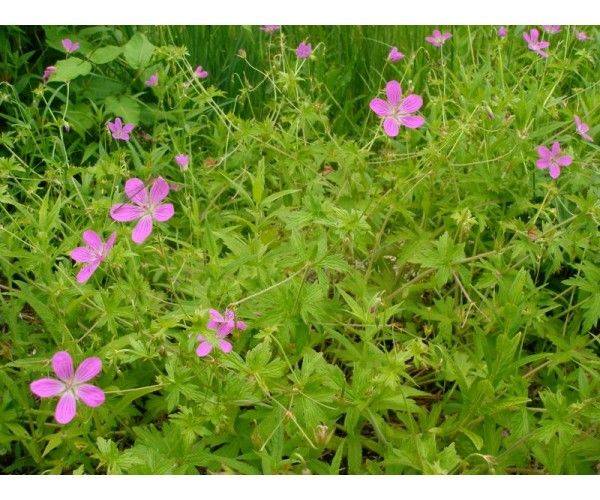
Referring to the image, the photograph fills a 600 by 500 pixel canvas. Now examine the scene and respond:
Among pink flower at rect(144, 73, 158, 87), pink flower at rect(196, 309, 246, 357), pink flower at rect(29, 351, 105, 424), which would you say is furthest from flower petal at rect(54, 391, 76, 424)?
pink flower at rect(144, 73, 158, 87)

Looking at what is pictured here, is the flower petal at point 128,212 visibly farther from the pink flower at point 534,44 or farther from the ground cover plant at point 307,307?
the pink flower at point 534,44

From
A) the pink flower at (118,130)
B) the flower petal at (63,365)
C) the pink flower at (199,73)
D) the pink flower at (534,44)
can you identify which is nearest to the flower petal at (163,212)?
the flower petal at (63,365)

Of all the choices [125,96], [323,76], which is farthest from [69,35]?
[323,76]

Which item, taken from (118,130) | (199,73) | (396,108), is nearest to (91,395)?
(396,108)

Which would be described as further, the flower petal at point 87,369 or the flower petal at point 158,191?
the flower petal at point 158,191

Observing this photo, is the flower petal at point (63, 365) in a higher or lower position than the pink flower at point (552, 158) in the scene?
lower

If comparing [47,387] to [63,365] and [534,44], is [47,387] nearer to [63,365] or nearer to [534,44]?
[63,365]

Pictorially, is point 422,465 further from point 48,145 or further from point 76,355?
point 48,145
